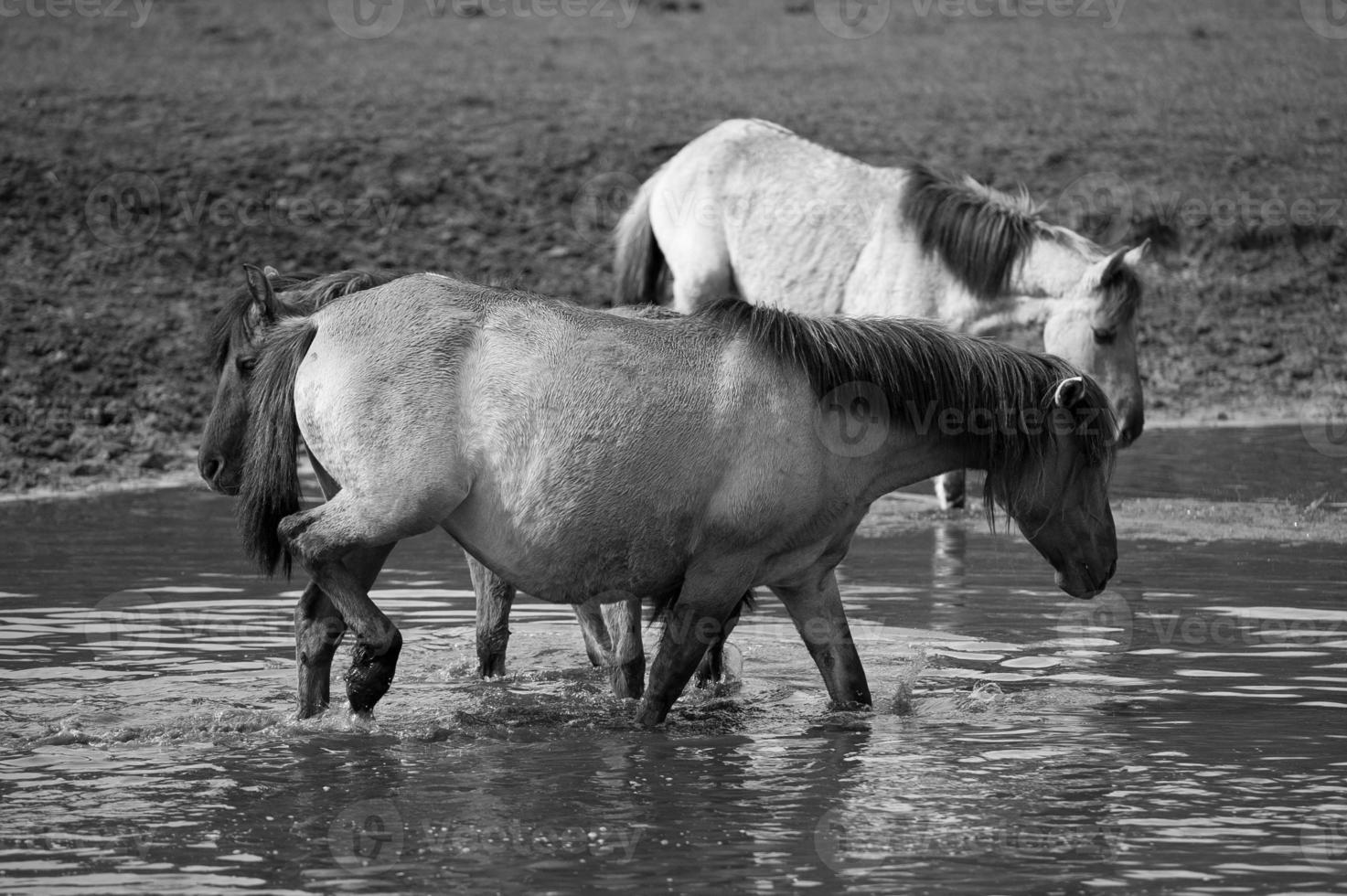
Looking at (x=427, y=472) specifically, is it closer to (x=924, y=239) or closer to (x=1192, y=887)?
(x=1192, y=887)

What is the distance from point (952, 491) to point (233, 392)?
5.15 meters

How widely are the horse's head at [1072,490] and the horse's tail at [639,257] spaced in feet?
17.3

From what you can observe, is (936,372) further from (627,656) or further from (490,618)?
(490,618)

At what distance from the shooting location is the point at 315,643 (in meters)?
6.64

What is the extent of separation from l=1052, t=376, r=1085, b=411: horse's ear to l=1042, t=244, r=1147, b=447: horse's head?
318cm

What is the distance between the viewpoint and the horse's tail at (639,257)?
11.8m

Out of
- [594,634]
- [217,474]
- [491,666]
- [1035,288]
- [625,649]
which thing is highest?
[1035,288]

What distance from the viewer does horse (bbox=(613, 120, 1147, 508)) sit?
9.77 m

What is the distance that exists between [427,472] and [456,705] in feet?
3.92

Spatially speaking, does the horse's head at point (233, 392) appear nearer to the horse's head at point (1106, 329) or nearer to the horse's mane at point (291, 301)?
the horse's mane at point (291, 301)

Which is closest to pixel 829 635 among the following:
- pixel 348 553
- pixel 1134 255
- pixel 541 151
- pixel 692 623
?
pixel 692 623

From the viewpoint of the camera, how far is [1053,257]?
991 cm

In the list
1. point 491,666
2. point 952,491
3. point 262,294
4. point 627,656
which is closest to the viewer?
point 262,294

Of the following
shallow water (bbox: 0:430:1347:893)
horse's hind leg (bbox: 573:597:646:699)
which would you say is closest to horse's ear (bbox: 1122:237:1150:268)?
shallow water (bbox: 0:430:1347:893)
